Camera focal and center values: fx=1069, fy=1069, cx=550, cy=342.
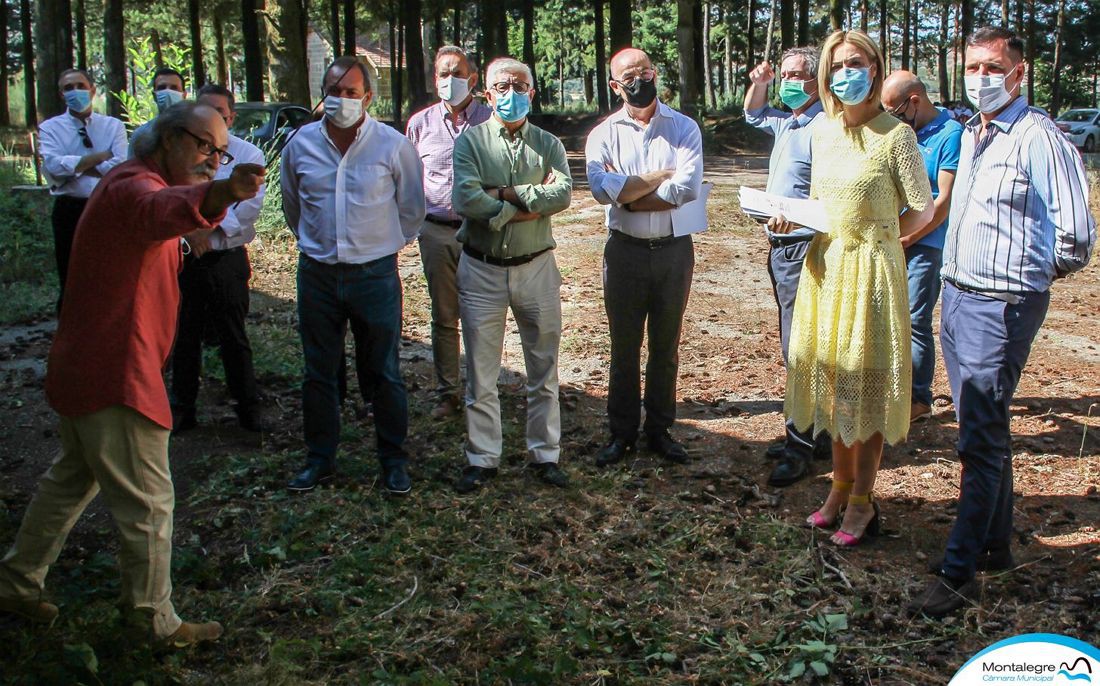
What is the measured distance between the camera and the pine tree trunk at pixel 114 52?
20266mm

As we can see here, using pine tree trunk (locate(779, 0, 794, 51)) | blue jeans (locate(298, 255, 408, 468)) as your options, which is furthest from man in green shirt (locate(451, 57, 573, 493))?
pine tree trunk (locate(779, 0, 794, 51))

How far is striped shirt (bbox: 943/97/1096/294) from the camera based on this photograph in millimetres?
4102

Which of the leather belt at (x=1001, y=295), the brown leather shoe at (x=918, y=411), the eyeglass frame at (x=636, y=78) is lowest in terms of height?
the brown leather shoe at (x=918, y=411)

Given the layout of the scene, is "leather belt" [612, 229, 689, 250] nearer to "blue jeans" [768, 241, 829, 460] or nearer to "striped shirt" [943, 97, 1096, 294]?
"blue jeans" [768, 241, 829, 460]

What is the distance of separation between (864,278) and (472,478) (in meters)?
2.36

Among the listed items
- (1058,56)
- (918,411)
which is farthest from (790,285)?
(1058,56)

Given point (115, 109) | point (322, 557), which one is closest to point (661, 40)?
point (115, 109)

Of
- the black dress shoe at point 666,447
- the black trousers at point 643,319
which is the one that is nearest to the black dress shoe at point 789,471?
the black dress shoe at point 666,447

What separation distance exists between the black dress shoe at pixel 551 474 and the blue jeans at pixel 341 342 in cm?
76

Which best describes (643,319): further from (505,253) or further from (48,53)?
(48,53)

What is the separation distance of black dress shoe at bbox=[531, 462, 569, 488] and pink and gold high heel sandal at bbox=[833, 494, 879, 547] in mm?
1509

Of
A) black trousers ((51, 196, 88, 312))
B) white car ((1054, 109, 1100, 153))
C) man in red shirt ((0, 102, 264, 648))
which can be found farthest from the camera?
white car ((1054, 109, 1100, 153))

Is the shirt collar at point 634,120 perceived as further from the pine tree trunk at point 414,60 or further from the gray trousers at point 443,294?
the pine tree trunk at point 414,60

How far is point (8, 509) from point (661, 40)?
46.6 metres
